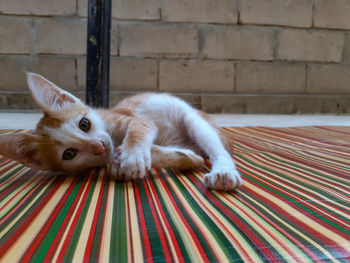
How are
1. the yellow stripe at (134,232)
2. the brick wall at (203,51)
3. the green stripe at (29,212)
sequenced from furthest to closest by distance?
the brick wall at (203,51) → the green stripe at (29,212) → the yellow stripe at (134,232)

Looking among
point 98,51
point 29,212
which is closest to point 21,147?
point 29,212

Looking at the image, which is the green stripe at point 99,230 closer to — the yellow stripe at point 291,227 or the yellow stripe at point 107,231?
the yellow stripe at point 107,231

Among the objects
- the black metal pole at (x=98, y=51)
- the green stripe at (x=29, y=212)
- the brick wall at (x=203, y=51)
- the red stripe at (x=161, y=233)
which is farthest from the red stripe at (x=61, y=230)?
the brick wall at (x=203, y=51)

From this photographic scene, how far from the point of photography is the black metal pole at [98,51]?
2.11 metres

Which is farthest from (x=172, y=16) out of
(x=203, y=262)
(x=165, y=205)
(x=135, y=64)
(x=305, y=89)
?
(x=203, y=262)

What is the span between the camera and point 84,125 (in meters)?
1.27

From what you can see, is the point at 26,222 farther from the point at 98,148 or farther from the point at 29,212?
the point at 98,148

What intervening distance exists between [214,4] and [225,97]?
1.32 metres

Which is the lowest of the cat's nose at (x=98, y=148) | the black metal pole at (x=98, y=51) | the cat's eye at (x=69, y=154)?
the cat's eye at (x=69, y=154)

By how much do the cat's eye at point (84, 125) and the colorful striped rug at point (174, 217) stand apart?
0.20 metres

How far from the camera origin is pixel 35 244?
26.8 inches

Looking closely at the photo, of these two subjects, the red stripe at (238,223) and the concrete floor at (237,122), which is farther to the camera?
the concrete floor at (237,122)

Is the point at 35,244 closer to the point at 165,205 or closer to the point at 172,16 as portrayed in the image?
the point at 165,205

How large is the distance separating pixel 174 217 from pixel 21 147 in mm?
723
